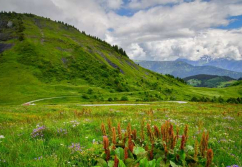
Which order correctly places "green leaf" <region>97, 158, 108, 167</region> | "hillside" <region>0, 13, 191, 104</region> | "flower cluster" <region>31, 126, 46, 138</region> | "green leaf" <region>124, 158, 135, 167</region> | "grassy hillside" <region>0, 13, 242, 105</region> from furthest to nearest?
1. "hillside" <region>0, 13, 191, 104</region>
2. "grassy hillside" <region>0, 13, 242, 105</region>
3. "flower cluster" <region>31, 126, 46, 138</region>
4. "green leaf" <region>97, 158, 108, 167</region>
5. "green leaf" <region>124, 158, 135, 167</region>

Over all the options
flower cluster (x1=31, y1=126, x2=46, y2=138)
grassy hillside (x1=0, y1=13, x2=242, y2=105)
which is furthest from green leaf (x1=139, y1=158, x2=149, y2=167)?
grassy hillside (x1=0, y1=13, x2=242, y2=105)

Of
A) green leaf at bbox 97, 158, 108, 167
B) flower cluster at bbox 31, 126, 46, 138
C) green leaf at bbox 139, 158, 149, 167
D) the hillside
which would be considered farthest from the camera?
the hillside

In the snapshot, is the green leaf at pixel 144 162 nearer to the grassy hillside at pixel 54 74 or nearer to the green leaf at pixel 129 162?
the green leaf at pixel 129 162

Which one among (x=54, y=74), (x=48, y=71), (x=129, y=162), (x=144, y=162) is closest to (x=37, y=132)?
(x=129, y=162)

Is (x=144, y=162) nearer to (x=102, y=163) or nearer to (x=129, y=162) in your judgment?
(x=129, y=162)

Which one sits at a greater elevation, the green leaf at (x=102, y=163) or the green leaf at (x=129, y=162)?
the green leaf at (x=129, y=162)

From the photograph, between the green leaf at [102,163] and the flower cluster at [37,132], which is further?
the flower cluster at [37,132]

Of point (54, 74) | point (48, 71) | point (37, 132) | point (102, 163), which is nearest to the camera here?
point (102, 163)

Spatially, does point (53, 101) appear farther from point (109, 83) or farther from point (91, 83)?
point (109, 83)

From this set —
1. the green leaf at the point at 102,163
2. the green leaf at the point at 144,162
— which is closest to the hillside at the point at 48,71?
the green leaf at the point at 102,163

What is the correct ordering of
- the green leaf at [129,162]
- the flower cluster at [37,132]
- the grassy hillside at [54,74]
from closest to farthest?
the green leaf at [129,162] < the flower cluster at [37,132] < the grassy hillside at [54,74]

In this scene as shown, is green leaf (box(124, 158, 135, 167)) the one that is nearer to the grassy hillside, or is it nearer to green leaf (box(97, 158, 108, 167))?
green leaf (box(97, 158, 108, 167))

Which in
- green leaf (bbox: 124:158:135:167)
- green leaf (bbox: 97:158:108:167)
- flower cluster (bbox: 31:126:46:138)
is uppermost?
green leaf (bbox: 124:158:135:167)

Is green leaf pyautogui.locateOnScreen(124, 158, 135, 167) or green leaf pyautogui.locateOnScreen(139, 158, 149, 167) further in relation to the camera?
green leaf pyautogui.locateOnScreen(124, 158, 135, 167)
